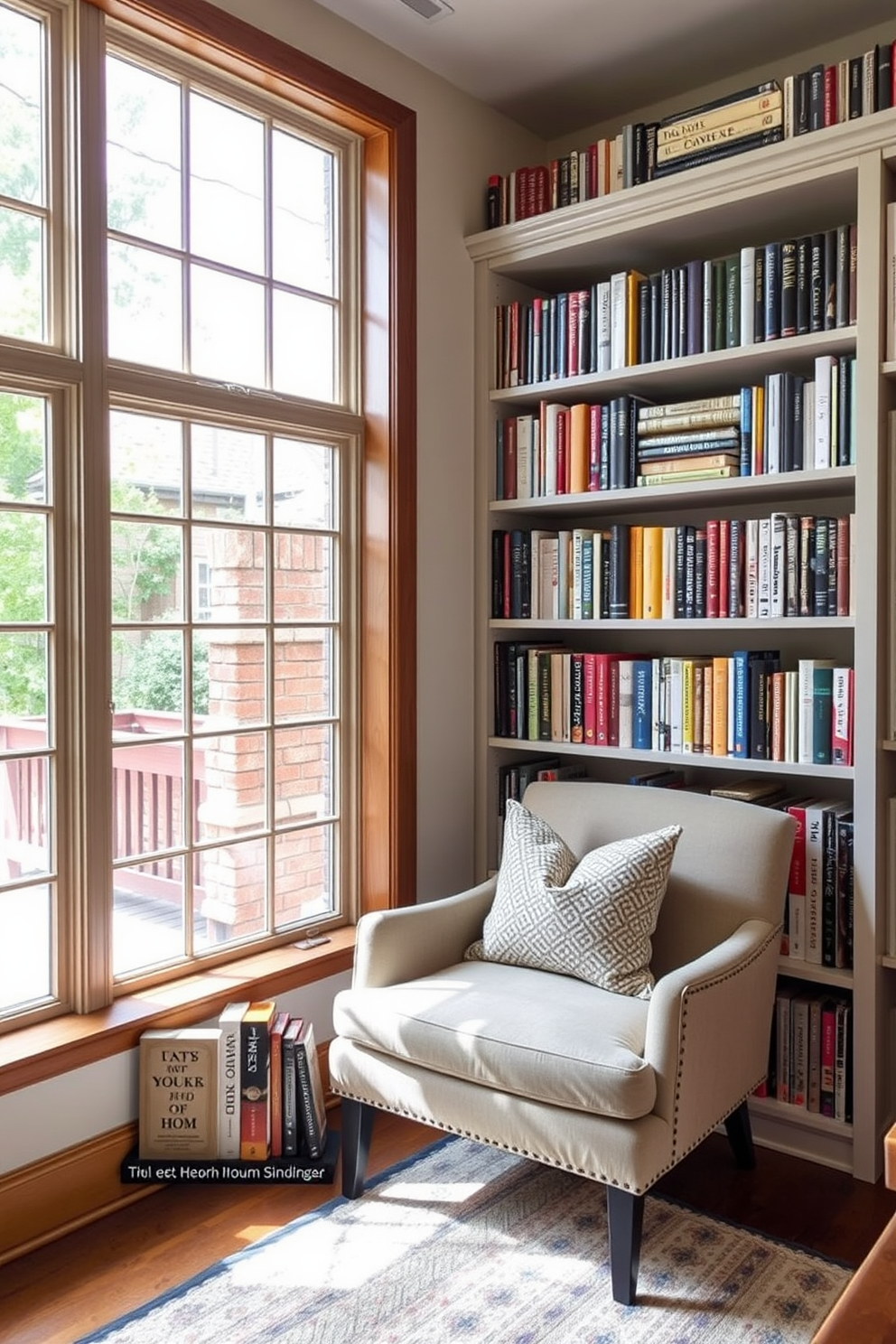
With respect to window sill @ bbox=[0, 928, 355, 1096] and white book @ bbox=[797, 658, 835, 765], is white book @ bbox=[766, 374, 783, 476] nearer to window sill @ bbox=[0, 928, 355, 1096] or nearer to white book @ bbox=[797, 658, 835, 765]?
white book @ bbox=[797, 658, 835, 765]

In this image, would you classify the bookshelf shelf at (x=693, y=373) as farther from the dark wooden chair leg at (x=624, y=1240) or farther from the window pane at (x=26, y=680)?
the dark wooden chair leg at (x=624, y=1240)

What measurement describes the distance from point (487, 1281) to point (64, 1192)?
34.8 inches

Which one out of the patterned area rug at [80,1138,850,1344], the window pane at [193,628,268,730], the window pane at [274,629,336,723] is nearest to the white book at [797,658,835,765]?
the patterned area rug at [80,1138,850,1344]

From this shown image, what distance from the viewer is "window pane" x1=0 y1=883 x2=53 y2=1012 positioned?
7.22ft

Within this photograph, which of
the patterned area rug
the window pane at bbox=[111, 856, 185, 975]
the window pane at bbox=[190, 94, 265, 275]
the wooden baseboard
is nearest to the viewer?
the patterned area rug

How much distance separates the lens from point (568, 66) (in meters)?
2.91

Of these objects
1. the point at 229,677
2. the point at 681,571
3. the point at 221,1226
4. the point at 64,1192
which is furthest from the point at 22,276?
the point at 221,1226

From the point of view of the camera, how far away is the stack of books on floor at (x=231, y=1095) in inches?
91.2

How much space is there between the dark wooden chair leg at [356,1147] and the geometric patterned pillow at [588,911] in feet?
1.42

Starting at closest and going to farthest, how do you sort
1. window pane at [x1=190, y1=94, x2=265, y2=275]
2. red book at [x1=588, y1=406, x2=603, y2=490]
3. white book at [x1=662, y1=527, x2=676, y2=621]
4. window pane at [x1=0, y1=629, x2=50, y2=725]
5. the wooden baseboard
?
the wooden baseboard, window pane at [x1=0, y1=629, x2=50, y2=725], window pane at [x1=190, y1=94, x2=265, y2=275], white book at [x1=662, y1=527, x2=676, y2=621], red book at [x1=588, y1=406, x2=603, y2=490]

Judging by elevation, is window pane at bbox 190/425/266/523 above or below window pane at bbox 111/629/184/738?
above

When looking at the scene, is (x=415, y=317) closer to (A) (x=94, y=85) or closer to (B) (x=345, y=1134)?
(A) (x=94, y=85)

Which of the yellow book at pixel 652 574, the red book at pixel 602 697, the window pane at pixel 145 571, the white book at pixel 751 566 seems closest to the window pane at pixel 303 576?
the window pane at pixel 145 571

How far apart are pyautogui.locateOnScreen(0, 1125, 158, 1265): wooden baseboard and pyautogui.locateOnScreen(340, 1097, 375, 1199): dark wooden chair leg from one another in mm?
437
